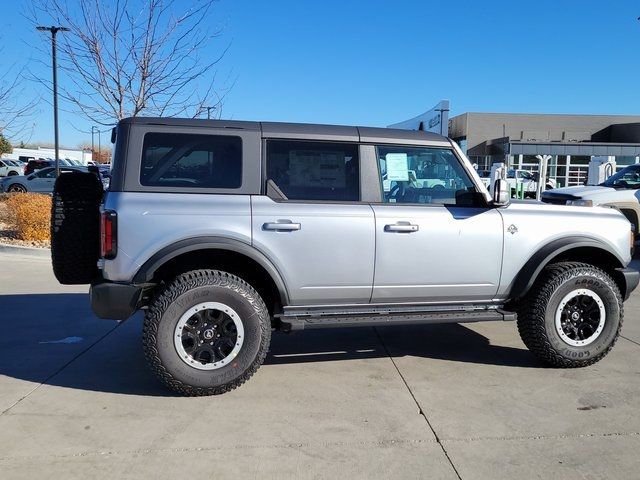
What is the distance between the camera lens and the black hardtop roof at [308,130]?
4.27 meters

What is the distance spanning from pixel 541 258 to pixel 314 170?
2.01 m

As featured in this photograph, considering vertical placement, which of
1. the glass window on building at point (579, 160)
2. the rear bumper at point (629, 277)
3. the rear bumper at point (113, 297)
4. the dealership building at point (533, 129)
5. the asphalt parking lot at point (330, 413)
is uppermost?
the dealership building at point (533, 129)

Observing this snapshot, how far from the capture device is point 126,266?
4.00m

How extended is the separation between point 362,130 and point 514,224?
1468 mm

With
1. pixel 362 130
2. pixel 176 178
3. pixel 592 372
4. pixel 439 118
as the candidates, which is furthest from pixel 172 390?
pixel 439 118

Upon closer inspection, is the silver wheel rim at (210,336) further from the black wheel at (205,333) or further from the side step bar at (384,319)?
the side step bar at (384,319)

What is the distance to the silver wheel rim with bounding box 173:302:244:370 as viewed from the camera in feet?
13.6

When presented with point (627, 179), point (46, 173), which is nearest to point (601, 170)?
point (627, 179)

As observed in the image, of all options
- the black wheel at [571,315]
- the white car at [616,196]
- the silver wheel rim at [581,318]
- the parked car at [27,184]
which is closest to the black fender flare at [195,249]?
the black wheel at [571,315]

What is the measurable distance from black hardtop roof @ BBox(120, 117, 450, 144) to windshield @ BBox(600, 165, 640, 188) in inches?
321

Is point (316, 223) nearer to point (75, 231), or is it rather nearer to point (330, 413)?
point (330, 413)

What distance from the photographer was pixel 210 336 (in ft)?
13.8

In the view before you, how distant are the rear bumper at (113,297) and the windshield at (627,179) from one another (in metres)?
10.3

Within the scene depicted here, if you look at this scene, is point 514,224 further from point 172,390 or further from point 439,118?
point 439,118
